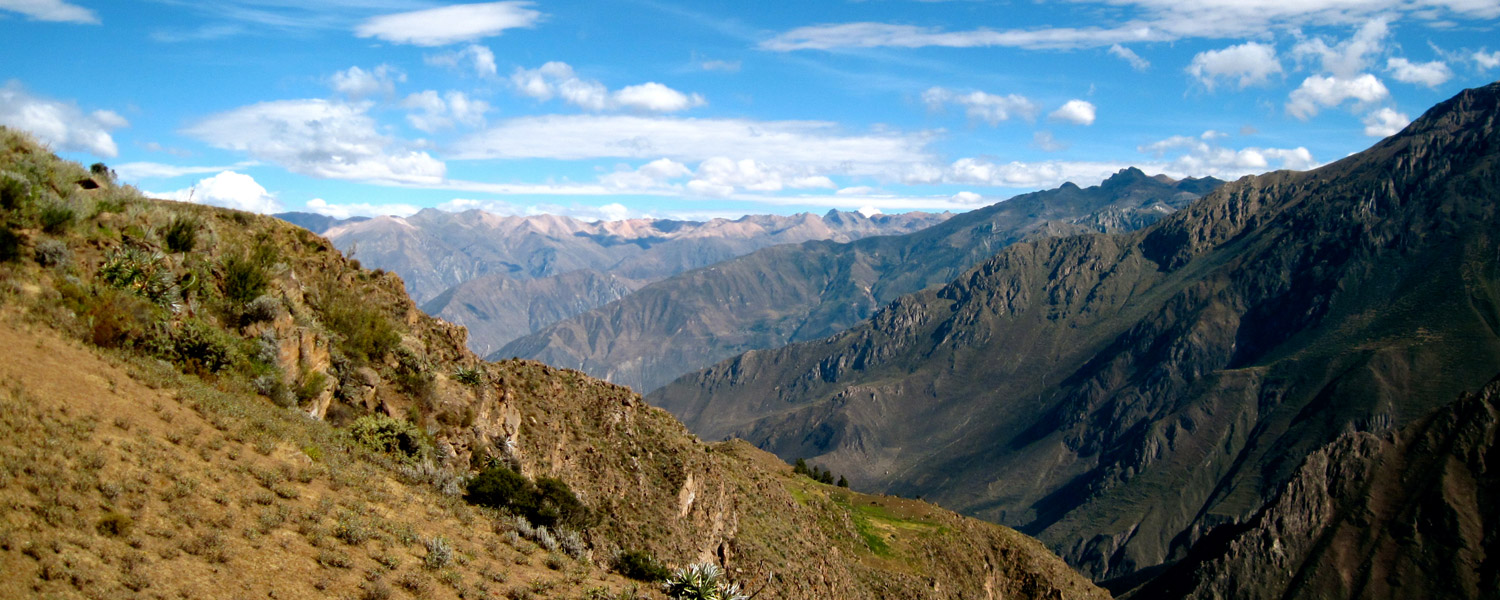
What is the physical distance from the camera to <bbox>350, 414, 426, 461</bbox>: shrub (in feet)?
74.9

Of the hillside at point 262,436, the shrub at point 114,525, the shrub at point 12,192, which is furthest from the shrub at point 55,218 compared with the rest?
the shrub at point 114,525

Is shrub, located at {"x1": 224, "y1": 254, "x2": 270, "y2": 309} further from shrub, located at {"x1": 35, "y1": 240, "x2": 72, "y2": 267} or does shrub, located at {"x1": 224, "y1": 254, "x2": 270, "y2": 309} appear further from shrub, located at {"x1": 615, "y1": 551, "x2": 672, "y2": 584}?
shrub, located at {"x1": 615, "y1": 551, "x2": 672, "y2": 584}

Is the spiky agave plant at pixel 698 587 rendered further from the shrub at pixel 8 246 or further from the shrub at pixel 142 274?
the shrub at pixel 8 246

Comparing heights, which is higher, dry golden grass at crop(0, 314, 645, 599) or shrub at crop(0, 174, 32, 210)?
shrub at crop(0, 174, 32, 210)

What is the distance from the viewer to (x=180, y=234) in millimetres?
24125

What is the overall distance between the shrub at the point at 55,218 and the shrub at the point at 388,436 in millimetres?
8193

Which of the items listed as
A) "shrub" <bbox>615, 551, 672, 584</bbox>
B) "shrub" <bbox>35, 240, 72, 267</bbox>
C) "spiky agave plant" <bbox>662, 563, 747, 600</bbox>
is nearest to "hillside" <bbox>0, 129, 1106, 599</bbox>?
"shrub" <bbox>35, 240, 72, 267</bbox>

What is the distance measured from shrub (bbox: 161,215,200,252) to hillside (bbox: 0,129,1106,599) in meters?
0.07

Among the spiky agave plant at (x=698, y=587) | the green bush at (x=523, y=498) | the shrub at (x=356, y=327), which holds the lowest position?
the spiky agave plant at (x=698, y=587)

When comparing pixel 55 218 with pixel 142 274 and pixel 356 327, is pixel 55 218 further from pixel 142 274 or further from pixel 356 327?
pixel 356 327

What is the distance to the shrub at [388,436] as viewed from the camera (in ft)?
74.9

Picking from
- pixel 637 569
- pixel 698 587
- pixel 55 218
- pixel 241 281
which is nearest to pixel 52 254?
pixel 55 218

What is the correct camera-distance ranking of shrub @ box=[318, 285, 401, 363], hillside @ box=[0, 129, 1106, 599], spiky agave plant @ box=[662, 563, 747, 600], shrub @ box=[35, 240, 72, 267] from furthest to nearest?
shrub @ box=[318, 285, 401, 363]
shrub @ box=[35, 240, 72, 267]
spiky agave plant @ box=[662, 563, 747, 600]
hillside @ box=[0, 129, 1106, 599]

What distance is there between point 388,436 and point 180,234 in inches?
315
